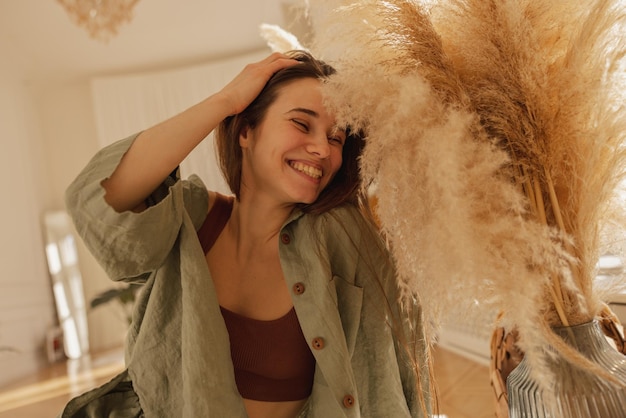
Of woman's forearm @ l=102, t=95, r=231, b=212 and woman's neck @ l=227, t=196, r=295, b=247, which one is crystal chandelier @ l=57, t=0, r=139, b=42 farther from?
woman's forearm @ l=102, t=95, r=231, b=212

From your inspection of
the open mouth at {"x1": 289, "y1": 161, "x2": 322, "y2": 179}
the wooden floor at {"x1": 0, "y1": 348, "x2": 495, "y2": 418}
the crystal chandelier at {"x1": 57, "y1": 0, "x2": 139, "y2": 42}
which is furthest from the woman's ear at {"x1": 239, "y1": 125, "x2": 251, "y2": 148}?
the crystal chandelier at {"x1": 57, "y1": 0, "x2": 139, "y2": 42}

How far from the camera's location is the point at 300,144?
1161mm

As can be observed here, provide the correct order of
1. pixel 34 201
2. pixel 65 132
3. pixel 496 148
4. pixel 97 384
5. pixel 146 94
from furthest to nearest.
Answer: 1. pixel 65 132
2. pixel 146 94
3. pixel 34 201
4. pixel 97 384
5. pixel 496 148

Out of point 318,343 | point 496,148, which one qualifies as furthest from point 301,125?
point 496,148

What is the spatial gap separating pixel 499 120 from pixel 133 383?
1.00 meters

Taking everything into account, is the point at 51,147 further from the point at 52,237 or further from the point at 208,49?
the point at 208,49

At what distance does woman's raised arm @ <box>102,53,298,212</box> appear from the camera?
3.25ft

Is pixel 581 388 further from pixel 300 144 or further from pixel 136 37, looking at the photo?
pixel 136 37

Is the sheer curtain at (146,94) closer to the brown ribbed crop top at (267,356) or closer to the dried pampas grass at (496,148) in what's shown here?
the brown ribbed crop top at (267,356)

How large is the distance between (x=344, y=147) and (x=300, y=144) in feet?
0.59

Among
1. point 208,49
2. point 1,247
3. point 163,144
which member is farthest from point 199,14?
point 163,144

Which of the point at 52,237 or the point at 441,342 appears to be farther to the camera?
the point at 52,237

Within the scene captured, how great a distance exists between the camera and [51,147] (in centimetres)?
674

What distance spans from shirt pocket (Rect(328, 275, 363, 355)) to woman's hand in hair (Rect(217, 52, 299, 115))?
1.54 ft
